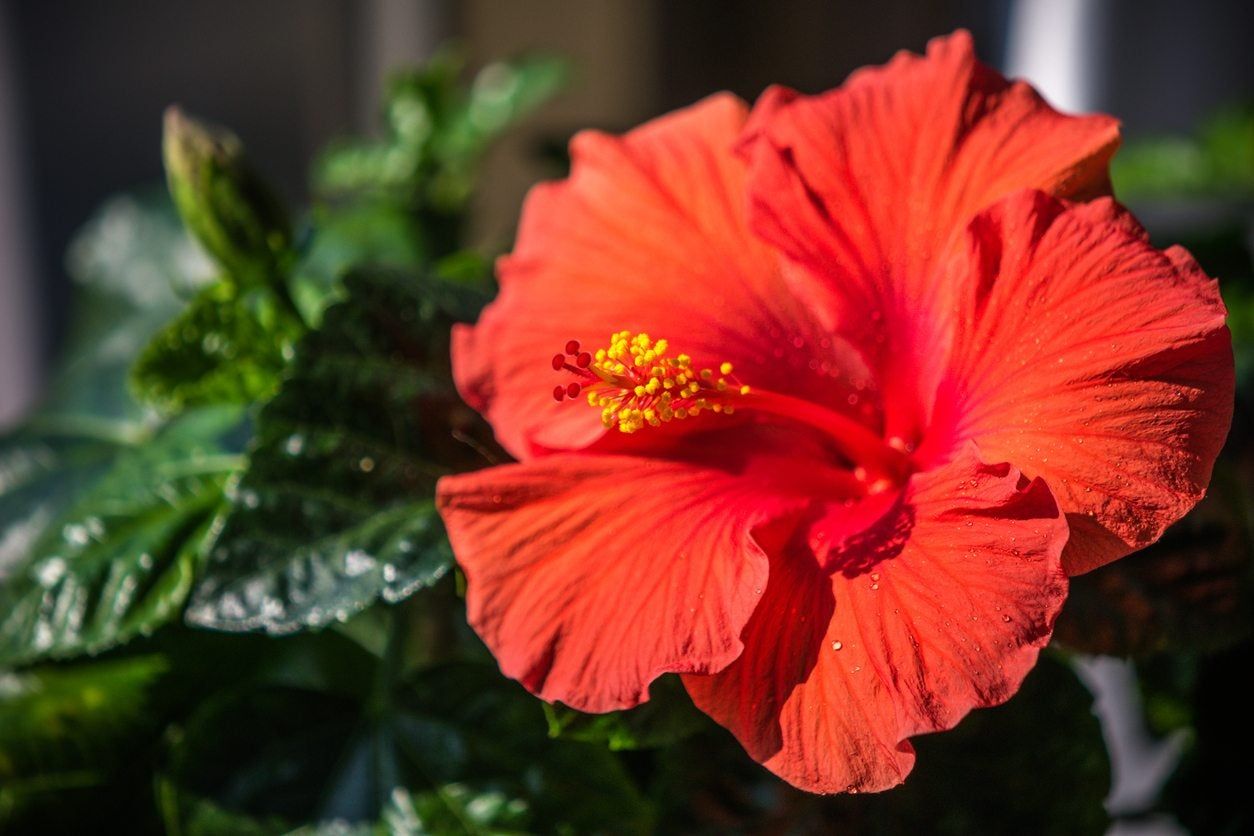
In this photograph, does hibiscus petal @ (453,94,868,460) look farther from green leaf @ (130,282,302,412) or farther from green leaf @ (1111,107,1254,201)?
Result: green leaf @ (1111,107,1254,201)

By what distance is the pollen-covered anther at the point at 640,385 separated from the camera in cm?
46

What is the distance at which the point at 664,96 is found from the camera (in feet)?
7.00

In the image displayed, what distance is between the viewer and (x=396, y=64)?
1.84 m

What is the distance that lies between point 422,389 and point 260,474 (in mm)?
90

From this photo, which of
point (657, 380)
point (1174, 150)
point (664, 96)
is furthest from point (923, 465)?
point (664, 96)

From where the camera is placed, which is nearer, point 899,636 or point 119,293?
point 899,636

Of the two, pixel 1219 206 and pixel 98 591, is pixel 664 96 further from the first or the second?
pixel 98 591

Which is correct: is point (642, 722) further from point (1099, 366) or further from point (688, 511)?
point (1099, 366)

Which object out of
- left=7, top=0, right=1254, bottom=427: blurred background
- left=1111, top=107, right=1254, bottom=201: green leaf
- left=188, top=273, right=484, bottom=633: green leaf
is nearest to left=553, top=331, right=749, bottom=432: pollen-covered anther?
left=188, top=273, right=484, bottom=633: green leaf

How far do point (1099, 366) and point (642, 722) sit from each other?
0.22 meters

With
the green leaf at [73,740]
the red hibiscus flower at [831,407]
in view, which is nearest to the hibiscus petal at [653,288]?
the red hibiscus flower at [831,407]

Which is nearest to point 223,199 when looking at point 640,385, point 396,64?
point 640,385

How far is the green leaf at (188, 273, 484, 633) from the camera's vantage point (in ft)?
1.61

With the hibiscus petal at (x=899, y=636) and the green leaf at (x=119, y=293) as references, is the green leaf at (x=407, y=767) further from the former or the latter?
the green leaf at (x=119, y=293)
